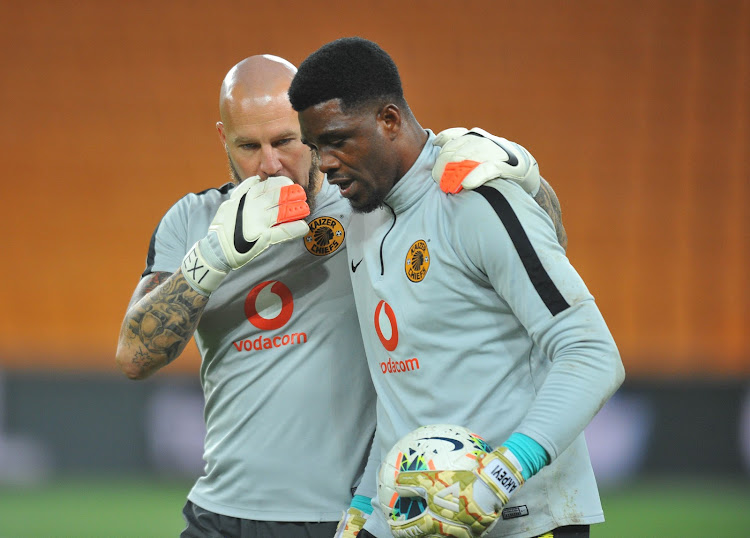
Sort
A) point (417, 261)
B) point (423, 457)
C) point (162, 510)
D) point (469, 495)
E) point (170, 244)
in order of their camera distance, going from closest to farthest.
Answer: point (469, 495) < point (423, 457) < point (417, 261) < point (170, 244) < point (162, 510)

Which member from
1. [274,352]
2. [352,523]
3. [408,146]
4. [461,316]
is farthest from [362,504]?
[408,146]

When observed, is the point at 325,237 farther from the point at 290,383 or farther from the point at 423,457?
the point at 423,457

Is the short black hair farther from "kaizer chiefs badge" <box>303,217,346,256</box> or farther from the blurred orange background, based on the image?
the blurred orange background

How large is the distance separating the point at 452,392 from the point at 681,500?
550cm

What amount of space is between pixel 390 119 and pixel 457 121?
675 cm

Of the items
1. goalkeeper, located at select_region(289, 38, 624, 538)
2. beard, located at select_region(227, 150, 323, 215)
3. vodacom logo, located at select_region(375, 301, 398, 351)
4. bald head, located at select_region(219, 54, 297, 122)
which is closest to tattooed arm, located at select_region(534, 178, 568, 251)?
goalkeeper, located at select_region(289, 38, 624, 538)

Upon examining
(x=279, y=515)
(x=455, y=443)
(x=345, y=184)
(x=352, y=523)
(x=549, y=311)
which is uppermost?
(x=345, y=184)

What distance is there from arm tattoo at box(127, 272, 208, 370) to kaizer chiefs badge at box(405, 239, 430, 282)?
69cm

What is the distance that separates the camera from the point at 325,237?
2867 mm

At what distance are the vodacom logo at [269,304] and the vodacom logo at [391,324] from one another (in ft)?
1.73

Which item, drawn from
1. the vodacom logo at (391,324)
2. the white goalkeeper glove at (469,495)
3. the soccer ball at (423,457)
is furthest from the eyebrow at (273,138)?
the white goalkeeper glove at (469,495)

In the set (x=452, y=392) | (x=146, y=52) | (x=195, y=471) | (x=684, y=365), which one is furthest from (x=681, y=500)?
(x=146, y=52)

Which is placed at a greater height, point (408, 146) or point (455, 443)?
point (408, 146)

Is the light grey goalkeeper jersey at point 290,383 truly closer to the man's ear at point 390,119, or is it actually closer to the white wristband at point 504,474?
the man's ear at point 390,119
